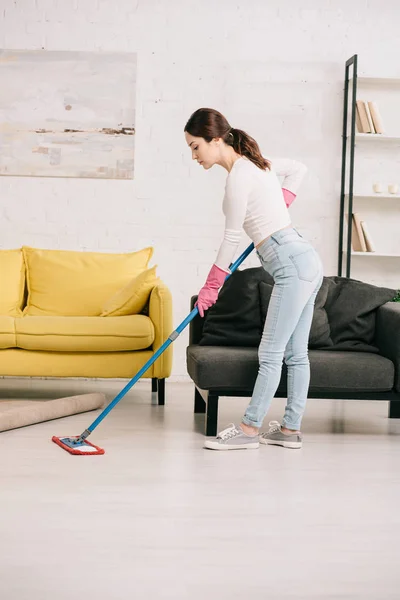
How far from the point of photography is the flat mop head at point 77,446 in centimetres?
330

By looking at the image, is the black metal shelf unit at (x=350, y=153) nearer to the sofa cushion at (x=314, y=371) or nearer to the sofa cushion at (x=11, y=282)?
the sofa cushion at (x=314, y=371)

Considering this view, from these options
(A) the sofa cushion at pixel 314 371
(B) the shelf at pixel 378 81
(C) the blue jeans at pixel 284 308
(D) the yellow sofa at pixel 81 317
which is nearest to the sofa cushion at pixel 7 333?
(D) the yellow sofa at pixel 81 317

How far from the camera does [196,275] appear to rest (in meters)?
5.60

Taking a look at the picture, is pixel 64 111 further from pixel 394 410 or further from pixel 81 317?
pixel 394 410

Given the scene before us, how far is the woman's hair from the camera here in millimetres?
3359

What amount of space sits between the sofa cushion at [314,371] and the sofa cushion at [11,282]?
1498mm

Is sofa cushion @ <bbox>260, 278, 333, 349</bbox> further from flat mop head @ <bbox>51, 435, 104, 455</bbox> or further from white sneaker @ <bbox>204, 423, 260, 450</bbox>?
flat mop head @ <bbox>51, 435, 104, 455</bbox>

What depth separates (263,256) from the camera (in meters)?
3.49

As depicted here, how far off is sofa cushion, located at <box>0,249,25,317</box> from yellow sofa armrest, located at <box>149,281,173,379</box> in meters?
0.88

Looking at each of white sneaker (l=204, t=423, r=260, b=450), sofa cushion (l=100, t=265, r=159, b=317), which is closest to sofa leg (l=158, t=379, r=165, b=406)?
sofa cushion (l=100, t=265, r=159, b=317)

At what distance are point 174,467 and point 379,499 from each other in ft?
2.49

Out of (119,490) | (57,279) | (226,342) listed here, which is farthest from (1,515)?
(57,279)

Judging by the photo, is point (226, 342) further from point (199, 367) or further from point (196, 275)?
point (196, 275)

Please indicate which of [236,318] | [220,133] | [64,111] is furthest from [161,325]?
[64,111]
